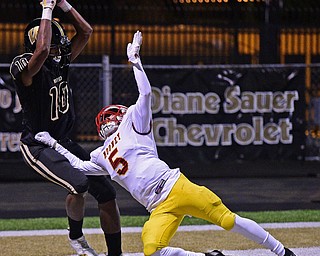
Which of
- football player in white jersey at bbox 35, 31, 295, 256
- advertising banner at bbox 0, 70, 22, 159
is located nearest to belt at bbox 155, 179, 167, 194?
football player in white jersey at bbox 35, 31, 295, 256

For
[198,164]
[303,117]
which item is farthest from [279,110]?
[198,164]

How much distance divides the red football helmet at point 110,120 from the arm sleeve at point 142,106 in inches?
8.2

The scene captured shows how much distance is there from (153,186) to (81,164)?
0.72m

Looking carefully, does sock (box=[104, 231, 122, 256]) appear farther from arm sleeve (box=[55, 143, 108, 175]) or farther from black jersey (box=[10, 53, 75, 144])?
black jersey (box=[10, 53, 75, 144])

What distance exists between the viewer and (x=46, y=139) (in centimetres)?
741

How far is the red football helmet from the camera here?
7102 millimetres

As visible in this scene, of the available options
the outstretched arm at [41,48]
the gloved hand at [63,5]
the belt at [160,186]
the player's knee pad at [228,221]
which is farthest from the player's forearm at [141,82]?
the gloved hand at [63,5]

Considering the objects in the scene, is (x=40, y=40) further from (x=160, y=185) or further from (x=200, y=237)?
(x=200, y=237)

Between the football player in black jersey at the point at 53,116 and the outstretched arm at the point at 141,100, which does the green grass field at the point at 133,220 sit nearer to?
the football player in black jersey at the point at 53,116

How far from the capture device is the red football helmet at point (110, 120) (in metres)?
7.10

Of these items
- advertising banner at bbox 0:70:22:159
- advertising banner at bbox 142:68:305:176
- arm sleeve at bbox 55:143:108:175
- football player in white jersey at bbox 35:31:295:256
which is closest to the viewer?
football player in white jersey at bbox 35:31:295:256

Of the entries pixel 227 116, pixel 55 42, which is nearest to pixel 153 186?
pixel 55 42

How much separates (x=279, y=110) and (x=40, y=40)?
796 cm

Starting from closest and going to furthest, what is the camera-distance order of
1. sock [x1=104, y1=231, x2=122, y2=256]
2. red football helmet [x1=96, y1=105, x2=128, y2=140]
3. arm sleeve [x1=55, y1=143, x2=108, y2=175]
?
red football helmet [x1=96, y1=105, x2=128, y2=140] < arm sleeve [x1=55, y1=143, x2=108, y2=175] < sock [x1=104, y1=231, x2=122, y2=256]
